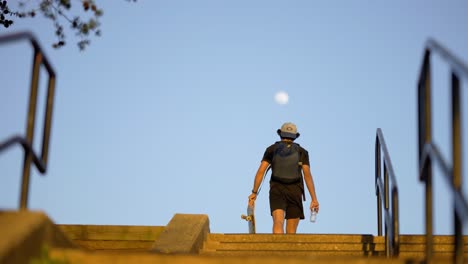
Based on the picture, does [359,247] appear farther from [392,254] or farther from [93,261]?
[93,261]

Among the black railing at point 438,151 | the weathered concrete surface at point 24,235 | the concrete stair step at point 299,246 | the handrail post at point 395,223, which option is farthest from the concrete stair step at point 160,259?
the concrete stair step at point 299,246

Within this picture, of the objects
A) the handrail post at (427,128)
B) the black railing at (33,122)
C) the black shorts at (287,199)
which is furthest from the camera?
the black shorts at (287,199)

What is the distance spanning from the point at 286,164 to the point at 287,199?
1.35 ft

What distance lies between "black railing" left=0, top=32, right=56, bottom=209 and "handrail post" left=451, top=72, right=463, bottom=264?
265 cm

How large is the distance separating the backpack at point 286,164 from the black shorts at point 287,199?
73 millimetres

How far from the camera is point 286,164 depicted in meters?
11.8

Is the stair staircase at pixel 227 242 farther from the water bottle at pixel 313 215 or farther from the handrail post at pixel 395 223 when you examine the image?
the water bottle at pixel 313 215

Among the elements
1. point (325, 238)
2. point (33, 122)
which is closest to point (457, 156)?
point (33, 122)

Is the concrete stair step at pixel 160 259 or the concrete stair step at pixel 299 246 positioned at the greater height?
the concrete stair step at pixel 299 246

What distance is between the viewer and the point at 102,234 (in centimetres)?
1006

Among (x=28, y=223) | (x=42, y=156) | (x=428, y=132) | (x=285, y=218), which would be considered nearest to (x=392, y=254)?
(x=428, y=132)

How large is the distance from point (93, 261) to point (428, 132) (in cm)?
225

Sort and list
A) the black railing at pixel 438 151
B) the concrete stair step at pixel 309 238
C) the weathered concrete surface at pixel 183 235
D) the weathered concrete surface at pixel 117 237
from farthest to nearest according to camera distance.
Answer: the weathered concrete surface at pixel 117 237
the concrete stair step at pixel 309 238
the weathered concrete surface at pixel 183 235
the black railing at pixel 438 151

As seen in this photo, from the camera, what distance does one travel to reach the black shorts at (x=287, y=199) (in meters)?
11.7
